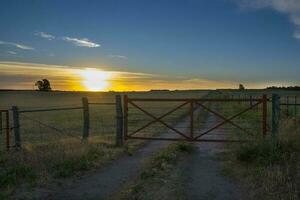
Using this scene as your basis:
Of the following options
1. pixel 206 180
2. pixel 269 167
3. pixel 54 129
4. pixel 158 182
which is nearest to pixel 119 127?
pixel 54 129

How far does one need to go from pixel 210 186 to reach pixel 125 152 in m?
5.32

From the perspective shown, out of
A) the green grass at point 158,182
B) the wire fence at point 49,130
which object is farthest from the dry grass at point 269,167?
the wire fence at point 49,130

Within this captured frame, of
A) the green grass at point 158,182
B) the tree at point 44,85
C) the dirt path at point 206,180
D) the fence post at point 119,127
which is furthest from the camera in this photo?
the tree at point 44,85

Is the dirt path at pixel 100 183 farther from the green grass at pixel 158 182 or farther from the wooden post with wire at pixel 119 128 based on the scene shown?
the wooden post with wire at pixel 119 128

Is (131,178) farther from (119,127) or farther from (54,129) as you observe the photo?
(54,129)

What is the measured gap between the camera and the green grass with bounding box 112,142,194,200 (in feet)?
28.2

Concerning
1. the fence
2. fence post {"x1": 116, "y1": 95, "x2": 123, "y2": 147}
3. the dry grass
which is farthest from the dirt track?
the fence

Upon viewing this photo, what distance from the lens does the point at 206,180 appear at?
1025 centimetres

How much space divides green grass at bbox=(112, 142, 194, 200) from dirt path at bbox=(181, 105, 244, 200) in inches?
10.2

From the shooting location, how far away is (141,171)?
36.3 feet

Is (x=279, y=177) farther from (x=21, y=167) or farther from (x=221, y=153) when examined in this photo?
(x=21, y=167)

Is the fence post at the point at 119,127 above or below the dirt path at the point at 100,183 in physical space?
above

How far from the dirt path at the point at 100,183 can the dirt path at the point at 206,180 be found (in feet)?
4.94

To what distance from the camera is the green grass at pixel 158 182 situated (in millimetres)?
8594
